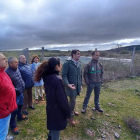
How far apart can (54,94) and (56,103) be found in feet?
0.55

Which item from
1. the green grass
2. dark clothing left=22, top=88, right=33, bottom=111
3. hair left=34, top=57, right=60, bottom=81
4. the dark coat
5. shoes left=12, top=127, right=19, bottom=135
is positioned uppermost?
hair left=34, top=57, right=60, bottom=81

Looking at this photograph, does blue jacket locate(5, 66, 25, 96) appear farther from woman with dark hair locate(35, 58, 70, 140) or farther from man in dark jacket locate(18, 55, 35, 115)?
woman with dark hair locate(35, 58, 70, 140)

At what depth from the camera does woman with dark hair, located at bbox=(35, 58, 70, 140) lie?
180 centimetres

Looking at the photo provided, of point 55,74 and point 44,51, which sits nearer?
point 55,74

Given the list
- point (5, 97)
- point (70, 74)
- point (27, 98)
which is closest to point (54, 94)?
point (5, 97)

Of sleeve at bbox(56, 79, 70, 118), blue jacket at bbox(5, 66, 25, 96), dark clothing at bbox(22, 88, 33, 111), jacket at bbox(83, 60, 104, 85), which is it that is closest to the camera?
sleeve at bbox(56, 79, 70, 118)

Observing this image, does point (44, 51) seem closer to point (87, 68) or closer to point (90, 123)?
point (87, 68)

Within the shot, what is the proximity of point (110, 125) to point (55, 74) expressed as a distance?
2.40m

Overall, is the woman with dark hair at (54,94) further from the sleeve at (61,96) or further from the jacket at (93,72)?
the jacket at (93,72)

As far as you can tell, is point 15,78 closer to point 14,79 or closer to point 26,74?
point 14,79

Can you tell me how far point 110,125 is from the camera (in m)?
3.20

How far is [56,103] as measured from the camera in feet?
6.13

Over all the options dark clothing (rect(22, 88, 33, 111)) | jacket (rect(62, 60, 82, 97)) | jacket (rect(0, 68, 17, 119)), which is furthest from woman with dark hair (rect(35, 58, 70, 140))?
dark clothing (rect(22, 88, 33, 111))

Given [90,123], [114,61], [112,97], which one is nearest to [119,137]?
[90,123]
